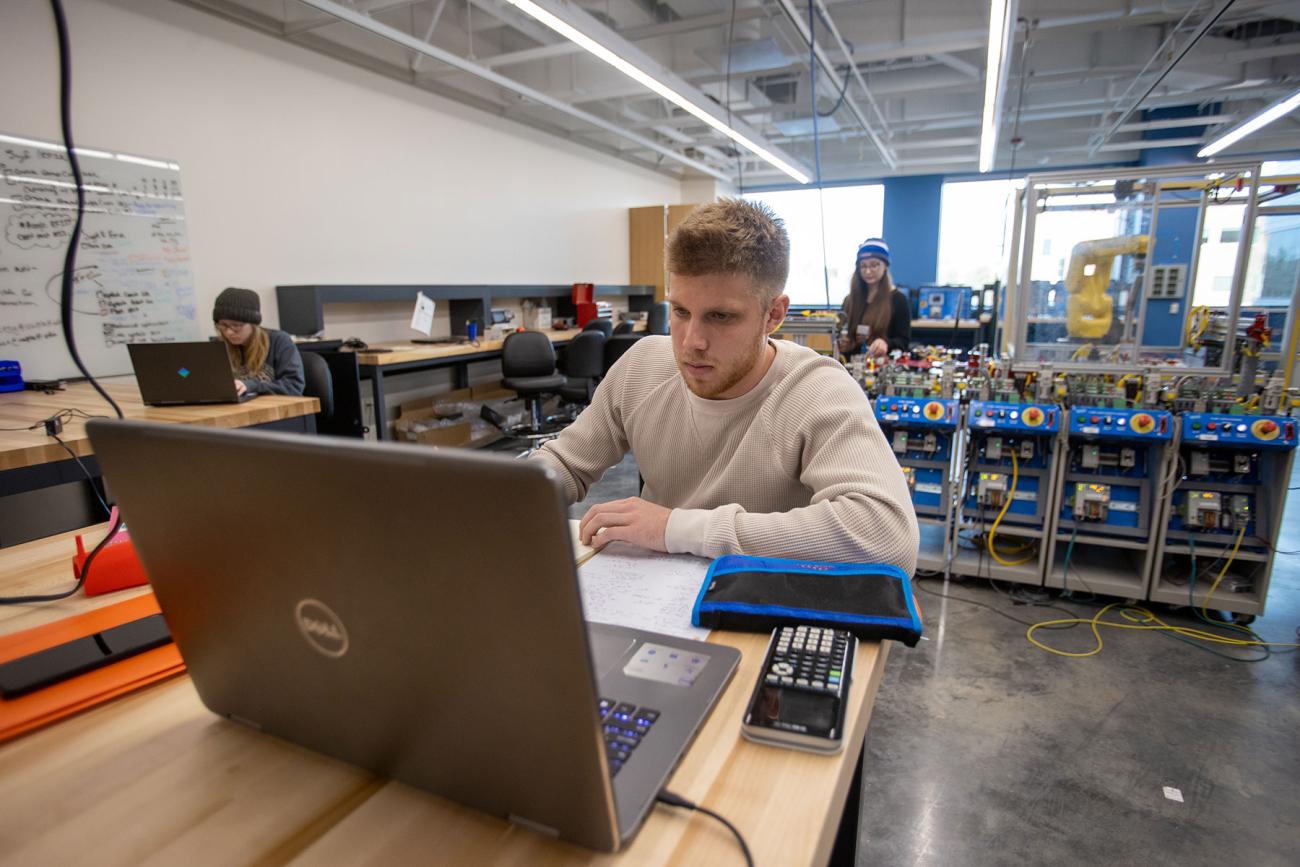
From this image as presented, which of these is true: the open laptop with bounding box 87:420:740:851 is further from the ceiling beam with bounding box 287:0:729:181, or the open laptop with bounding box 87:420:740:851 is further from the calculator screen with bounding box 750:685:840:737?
the ceiling beam with bounding box 287:0:729:181

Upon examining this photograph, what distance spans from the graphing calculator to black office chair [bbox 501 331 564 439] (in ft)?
13.3

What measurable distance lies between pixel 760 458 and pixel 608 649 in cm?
59

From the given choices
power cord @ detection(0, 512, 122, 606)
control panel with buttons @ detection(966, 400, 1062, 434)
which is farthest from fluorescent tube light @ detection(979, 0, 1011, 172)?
power cord @ detection(0, 512, 122, 606)

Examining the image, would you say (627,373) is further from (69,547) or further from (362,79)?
(362,79)

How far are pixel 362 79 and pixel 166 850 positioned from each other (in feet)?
16.8

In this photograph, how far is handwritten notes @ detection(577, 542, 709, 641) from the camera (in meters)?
0.77

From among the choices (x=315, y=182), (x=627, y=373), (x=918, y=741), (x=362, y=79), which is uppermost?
(x=362, y=79)

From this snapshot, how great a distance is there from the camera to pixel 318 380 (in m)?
3.37

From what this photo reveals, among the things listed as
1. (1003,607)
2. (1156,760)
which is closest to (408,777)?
(1156,760)

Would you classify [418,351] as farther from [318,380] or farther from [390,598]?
[390,598]

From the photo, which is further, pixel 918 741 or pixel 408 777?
pixel 918 741

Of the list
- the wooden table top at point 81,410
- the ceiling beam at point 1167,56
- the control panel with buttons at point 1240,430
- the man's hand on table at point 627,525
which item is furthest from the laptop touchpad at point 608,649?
the ceiling beam at point 1167,56

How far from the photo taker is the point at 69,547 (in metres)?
1.04

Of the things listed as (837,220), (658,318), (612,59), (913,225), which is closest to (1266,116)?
(913,225)
